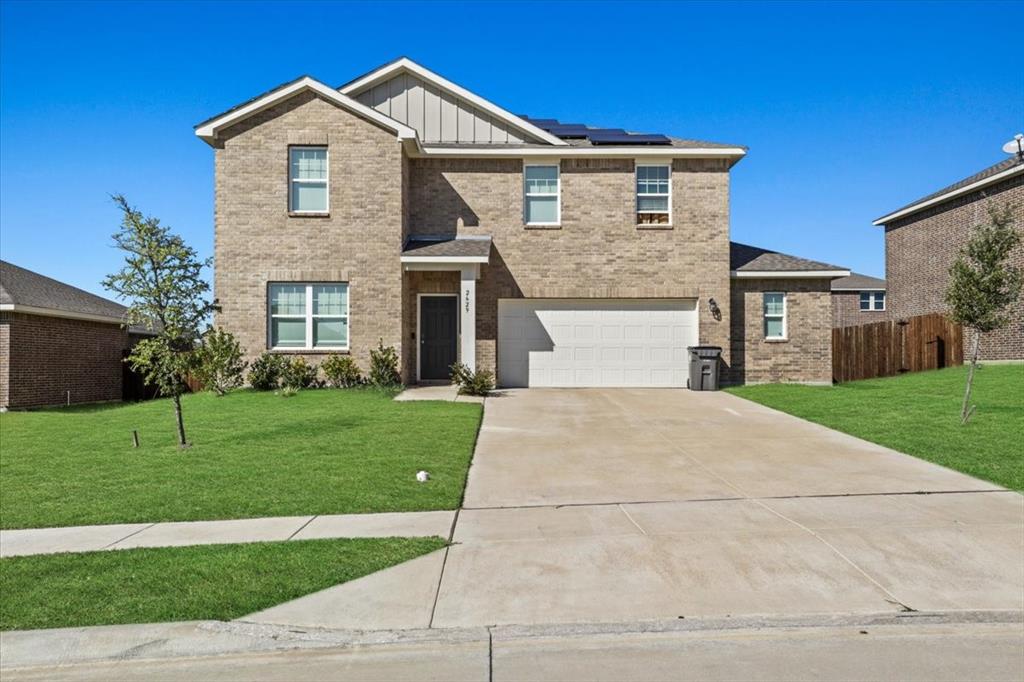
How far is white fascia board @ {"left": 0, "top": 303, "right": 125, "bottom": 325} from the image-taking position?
16.8 metres

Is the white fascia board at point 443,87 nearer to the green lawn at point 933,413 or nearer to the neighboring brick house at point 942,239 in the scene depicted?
the green lawn at point 933,413

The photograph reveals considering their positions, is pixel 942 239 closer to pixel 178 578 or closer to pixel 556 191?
pixel 556 191

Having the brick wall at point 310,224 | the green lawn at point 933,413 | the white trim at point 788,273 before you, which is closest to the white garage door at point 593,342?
the white trim at point 788,273

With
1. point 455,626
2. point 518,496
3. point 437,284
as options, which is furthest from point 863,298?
point 455,626

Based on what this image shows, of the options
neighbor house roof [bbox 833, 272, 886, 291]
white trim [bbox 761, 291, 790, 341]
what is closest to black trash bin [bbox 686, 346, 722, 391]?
white trim [bbox 761, 291, 790, 341]

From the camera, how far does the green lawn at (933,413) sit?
28.6 ft

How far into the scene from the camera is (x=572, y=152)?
1795 centimetres

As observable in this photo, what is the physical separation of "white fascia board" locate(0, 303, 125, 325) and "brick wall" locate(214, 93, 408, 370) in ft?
10.0

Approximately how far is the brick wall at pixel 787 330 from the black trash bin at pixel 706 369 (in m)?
1.46

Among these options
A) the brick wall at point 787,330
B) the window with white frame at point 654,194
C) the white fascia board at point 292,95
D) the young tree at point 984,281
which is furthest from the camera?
the brick wall at point 787,330

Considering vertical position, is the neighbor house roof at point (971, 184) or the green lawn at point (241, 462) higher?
the neighbor house roof at point (971, 184)

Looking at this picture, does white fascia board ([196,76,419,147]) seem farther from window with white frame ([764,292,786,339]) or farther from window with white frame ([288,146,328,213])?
window with white frame ([764,292,786,339])

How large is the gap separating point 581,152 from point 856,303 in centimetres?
2632

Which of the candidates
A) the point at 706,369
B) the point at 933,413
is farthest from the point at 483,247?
the point at 933,413
